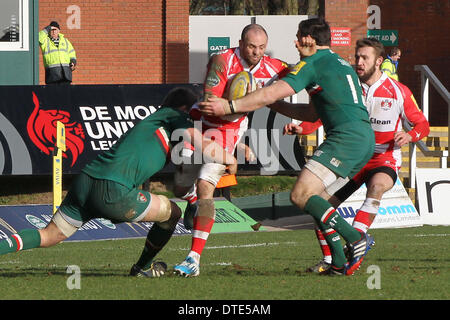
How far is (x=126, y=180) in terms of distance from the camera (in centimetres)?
759

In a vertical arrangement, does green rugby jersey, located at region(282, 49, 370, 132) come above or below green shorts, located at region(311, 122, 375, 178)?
above

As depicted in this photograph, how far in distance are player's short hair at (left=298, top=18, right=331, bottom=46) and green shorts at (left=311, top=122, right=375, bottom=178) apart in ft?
2.46

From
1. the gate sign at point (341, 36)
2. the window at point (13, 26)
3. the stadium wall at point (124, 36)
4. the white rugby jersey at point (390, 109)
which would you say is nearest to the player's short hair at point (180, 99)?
the white rugby jersey at point (390, 109)

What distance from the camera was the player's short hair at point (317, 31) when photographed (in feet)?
27.0

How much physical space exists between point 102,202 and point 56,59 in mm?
13968

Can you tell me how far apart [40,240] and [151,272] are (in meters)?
1.05

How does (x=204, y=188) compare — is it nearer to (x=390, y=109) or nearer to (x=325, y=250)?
(x=325, y=250)

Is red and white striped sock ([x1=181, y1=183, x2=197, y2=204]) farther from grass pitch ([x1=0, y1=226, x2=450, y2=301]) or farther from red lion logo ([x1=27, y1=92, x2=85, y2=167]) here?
red lion logo ([x1=27, y1=92, x2=85, y2=167])

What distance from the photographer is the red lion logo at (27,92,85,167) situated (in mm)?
17984

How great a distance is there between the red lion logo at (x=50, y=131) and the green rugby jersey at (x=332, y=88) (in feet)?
34.1

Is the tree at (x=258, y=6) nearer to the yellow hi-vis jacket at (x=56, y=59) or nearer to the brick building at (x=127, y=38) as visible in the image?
the brick building at (x=127, y=38)

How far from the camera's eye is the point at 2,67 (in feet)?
77.6

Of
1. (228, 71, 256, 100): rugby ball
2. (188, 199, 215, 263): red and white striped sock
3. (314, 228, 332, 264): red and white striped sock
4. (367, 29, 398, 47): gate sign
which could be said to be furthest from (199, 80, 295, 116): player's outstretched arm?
(367, 29, 398, 47): gate sign

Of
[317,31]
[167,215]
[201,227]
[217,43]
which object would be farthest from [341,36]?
[167,215]
